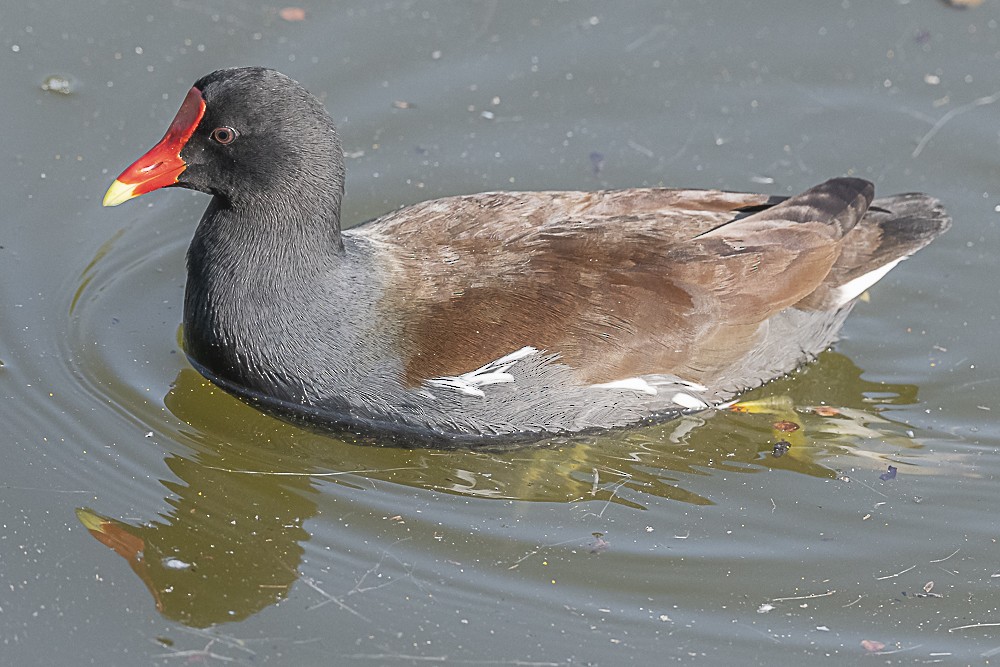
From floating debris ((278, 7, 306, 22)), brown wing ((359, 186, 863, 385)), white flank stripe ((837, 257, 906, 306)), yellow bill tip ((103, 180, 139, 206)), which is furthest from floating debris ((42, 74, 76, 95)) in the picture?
white flank stripe ((837, 257, 906, 306))

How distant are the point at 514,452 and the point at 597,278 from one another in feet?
2.79

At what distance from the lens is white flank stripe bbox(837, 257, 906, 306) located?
5.92 metres

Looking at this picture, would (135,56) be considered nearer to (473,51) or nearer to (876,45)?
(473,51)

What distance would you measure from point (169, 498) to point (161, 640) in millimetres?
793

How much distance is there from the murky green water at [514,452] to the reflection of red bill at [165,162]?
90 centimetres

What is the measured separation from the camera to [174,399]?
228 inches

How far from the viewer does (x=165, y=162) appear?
17.5ft

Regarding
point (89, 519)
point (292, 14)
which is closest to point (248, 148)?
point (89, 519)

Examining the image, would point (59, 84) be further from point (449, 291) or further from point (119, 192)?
point (449, 291)

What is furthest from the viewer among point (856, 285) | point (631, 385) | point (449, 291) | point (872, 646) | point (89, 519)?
point (856, 285)

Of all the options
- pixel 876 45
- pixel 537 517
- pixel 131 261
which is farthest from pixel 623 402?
pixel 876 45

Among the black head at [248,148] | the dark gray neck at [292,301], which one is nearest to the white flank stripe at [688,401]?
the dark gray neck at [292,301]

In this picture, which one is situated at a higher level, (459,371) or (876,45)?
(876,45)

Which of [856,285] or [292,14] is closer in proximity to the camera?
[856,285]
